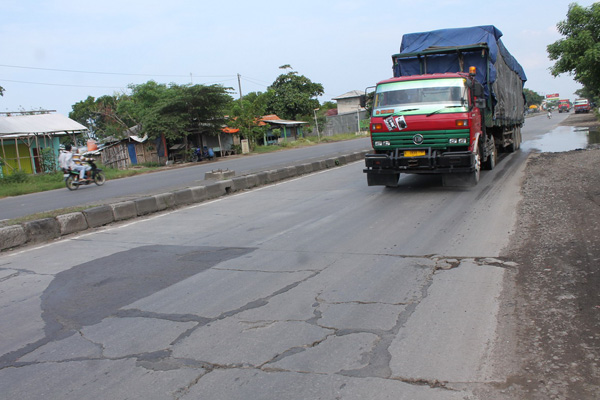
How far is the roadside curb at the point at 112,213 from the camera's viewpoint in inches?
308

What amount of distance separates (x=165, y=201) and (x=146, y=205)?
1.85 feet

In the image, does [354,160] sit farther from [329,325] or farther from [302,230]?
[329,325]

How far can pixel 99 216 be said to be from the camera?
359 inches

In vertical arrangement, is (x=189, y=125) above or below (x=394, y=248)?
above

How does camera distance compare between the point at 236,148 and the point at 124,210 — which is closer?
the point at 124,210

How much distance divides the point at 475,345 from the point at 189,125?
3149cm

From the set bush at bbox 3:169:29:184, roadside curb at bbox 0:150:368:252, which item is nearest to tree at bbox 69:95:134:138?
bush at bbox 3:169:29:184

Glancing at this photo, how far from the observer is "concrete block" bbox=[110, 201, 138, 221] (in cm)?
945

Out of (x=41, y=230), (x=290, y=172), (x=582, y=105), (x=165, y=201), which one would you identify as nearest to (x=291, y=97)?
(x=582, y=105)

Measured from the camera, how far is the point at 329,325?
393 cm

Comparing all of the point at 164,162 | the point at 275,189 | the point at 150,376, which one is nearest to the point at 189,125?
the point at 164,162

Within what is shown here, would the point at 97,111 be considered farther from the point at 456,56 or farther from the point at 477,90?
the point at 477,90

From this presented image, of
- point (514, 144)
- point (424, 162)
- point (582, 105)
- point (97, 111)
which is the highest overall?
point (97, 111)

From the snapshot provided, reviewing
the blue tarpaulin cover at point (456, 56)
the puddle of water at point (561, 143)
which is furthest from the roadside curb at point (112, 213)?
the puddle of water at point (561, 143)
